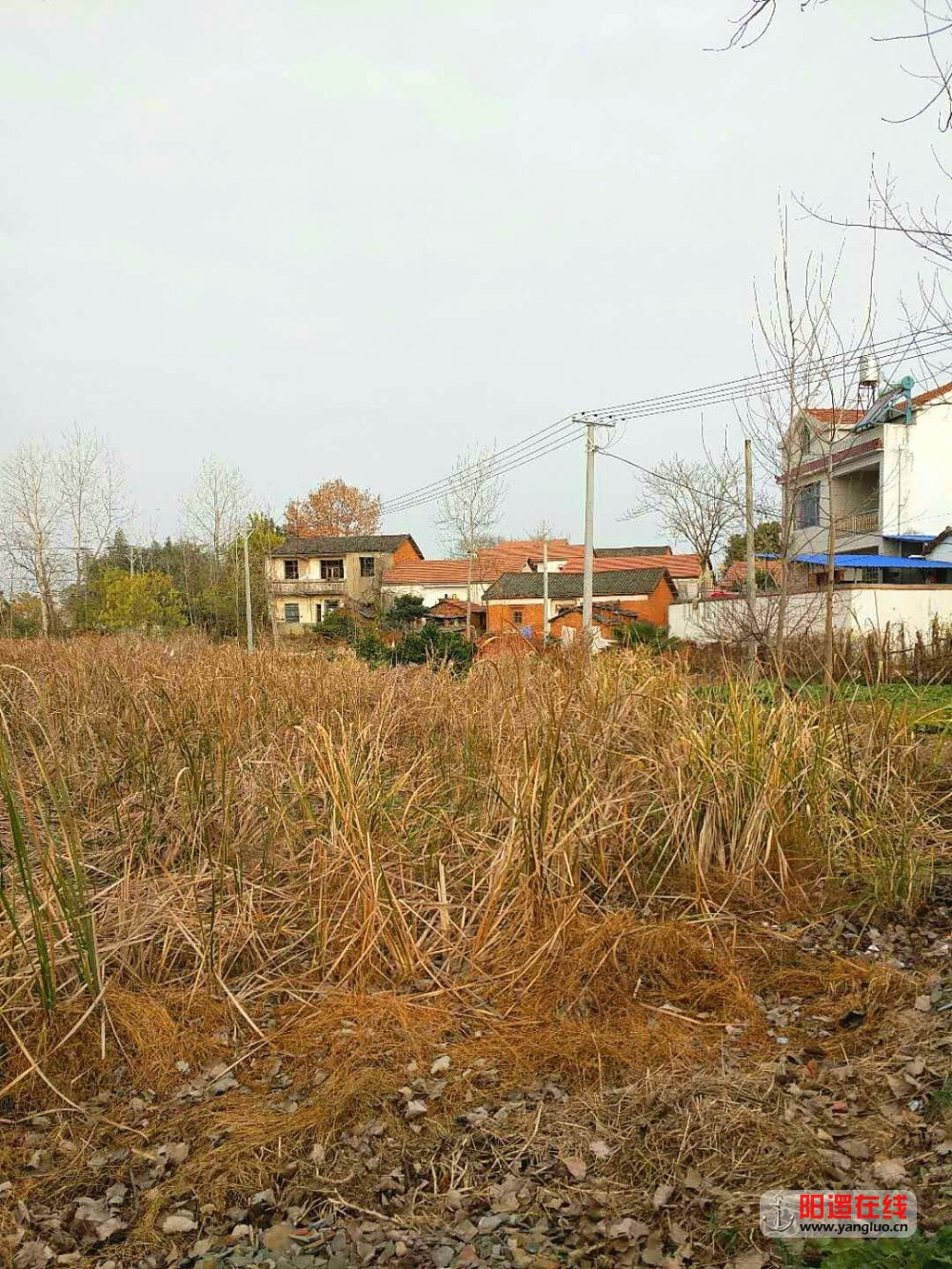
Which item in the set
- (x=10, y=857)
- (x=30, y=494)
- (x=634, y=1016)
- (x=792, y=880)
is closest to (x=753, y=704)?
(x=792, y=880)

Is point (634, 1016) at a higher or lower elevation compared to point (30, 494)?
lower

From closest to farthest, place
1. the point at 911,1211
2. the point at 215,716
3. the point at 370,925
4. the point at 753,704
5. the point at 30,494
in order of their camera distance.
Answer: the point at 911,1211
the point at 370,925
the point at 753,704
the point at 215,716
the point at 30,494

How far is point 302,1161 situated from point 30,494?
2530 cm

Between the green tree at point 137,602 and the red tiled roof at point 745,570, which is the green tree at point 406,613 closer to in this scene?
the green tree at point 137,602

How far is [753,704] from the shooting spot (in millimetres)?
4562

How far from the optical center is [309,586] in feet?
154

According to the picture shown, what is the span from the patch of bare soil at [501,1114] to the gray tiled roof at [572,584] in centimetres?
3348

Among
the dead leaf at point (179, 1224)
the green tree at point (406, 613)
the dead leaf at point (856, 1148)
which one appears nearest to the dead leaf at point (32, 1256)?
the dead leaf at point (179, 1224)

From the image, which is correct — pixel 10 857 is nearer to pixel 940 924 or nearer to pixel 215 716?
pixel 215 716

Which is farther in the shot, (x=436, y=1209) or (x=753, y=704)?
(x=753, y=704)

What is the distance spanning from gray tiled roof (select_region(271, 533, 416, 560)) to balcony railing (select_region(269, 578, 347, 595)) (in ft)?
4.88

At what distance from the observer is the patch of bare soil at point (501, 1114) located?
2059 mm

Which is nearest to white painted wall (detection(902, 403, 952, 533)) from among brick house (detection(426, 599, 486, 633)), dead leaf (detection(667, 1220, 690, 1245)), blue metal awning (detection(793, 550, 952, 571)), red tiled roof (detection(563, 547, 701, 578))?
blue metal awning (detection(793, 550, 952, 571))

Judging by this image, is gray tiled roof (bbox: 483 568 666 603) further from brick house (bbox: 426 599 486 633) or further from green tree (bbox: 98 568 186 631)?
green tree (bbox: 98 568 186 631)
